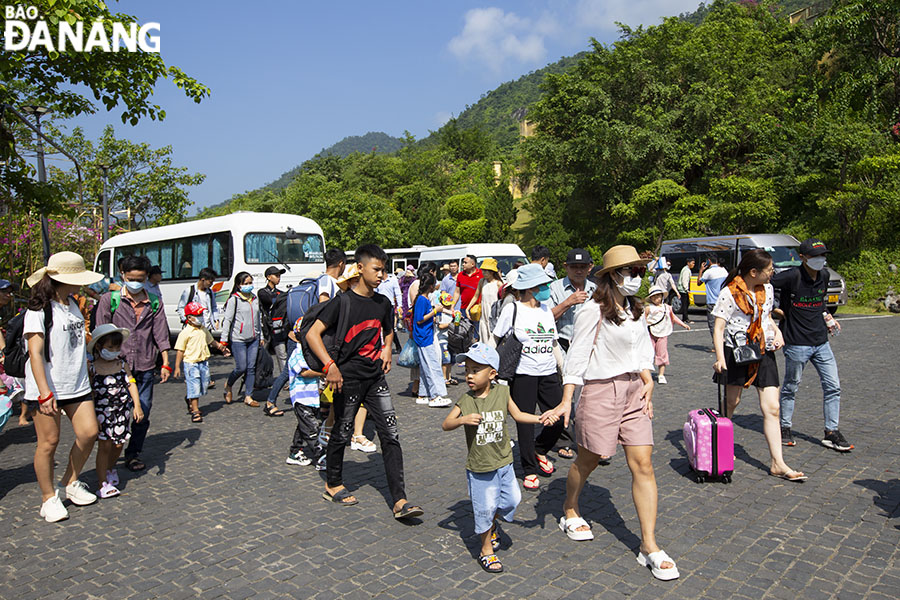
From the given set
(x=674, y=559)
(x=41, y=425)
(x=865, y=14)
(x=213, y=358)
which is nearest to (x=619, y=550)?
(x=674, y=559)

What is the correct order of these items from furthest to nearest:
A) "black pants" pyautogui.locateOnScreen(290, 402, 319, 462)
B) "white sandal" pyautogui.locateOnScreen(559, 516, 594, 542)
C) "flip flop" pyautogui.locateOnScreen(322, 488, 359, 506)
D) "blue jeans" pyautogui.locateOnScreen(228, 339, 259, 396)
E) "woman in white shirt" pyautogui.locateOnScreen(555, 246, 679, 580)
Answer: "blue jeans" pyautogui.locateOnScreen(228, 339, 259, 396), "black pants" pyautogui.locateOnScreen(290, 402, 319, 462), "flip flop" pyautogui.locateOnScreen(322, 488, 359, 506), "white sandal" pyautogui.locateOnScreen(559, 516, 594, 542), "woman in white shirt" pyautogui.locateOnScreen(555, 246, 679, 580)

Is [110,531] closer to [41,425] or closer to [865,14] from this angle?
[41,425]

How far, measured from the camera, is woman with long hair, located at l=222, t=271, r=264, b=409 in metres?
8.20

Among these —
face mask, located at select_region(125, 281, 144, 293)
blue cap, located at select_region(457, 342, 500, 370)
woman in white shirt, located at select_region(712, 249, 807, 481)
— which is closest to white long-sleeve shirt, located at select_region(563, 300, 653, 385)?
blue cap, located at select_region(457, 342, 500, 370)

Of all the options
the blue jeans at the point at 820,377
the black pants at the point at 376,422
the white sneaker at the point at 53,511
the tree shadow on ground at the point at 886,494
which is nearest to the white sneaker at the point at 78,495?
the white sneaker at the point at 53,511

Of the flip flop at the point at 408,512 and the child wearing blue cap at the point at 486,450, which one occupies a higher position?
the child wearing blue cap at the point at 486,450

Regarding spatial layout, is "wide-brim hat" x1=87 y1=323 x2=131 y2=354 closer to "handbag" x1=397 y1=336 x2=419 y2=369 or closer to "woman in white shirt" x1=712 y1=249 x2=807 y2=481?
"handbag" x1=397 y1=336 x2=419 y2=369

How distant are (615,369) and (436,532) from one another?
166 cm

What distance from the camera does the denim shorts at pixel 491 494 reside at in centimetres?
369

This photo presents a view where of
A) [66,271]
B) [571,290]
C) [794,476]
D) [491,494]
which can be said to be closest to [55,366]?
[66,271]

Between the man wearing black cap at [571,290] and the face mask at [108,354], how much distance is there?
3.60 meters

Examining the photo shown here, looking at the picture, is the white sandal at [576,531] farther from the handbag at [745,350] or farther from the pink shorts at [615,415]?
the handbag at [745,350]

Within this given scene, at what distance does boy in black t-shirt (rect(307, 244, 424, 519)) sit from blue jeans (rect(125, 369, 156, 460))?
224 centimetres

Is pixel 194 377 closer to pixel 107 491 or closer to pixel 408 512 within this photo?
pixel 107 491
